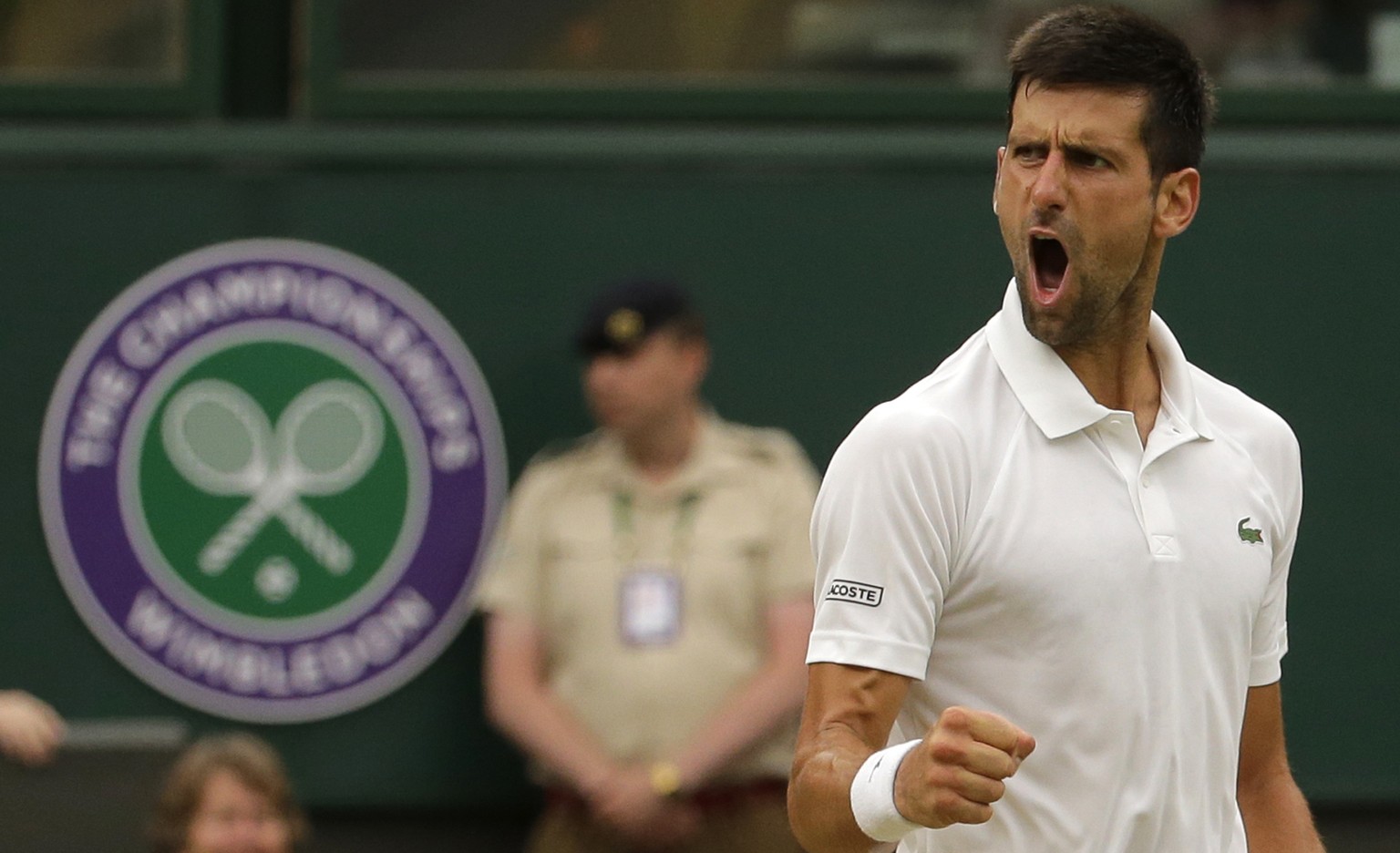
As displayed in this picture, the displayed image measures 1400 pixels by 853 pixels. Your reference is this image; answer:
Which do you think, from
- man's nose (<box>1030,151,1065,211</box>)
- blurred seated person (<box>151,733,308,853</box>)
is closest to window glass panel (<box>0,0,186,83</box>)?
blurred seated person (<box>151,733,308,853</box>)

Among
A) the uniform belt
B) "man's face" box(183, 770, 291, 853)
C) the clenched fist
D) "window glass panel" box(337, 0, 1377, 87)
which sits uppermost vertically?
"window glass panel" box(337, 0, 1377, 87)

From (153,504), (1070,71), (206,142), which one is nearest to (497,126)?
(206,142)

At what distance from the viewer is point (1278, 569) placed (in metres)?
2.72

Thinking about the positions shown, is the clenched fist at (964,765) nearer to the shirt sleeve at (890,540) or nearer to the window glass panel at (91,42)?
the shirt sleeve at (890,540)

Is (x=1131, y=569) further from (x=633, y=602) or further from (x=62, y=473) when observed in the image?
(x=62, y=473)

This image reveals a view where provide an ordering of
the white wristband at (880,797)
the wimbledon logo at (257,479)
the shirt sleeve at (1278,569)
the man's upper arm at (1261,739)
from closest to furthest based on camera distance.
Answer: the white wristband at (880,797) → the shirt sleeve at (1278,569) → the man's upper arm at (1261,739) → the wimbledon logo at (257,479)

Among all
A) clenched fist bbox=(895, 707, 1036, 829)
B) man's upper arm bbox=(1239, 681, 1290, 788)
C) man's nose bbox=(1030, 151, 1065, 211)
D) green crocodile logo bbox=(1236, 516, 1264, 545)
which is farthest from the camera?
man's upper arm bbox=(1239, 681, 1290, 788)

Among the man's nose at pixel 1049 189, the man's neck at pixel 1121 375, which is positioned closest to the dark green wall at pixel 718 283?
the man's neck at pixel 1121 375

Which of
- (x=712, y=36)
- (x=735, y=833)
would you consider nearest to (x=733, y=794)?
(x=735, y=833)

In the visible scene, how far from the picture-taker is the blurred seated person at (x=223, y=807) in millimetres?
4195

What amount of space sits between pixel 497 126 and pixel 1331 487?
196 cm

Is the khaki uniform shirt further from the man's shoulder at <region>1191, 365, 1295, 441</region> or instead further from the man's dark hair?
the man's dark hair

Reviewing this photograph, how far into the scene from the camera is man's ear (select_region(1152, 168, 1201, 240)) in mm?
2574

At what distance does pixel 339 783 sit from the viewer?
5082mm
